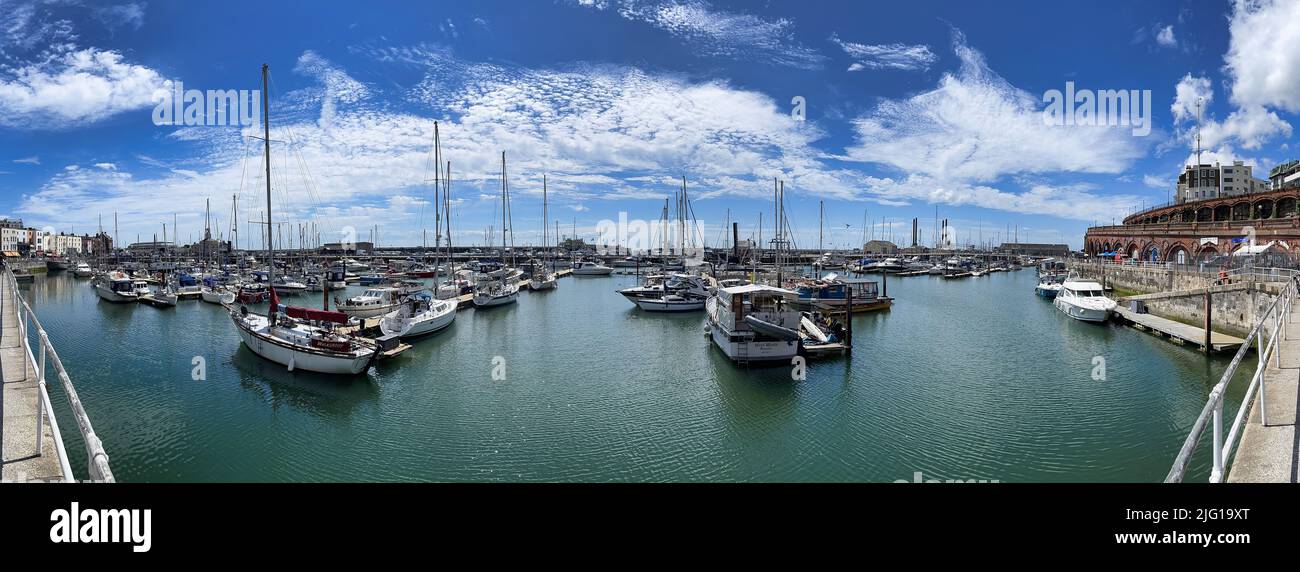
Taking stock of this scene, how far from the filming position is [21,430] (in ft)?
34.1

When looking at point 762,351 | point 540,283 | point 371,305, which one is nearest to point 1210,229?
point 762,351

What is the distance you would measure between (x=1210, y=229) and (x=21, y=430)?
268 ft

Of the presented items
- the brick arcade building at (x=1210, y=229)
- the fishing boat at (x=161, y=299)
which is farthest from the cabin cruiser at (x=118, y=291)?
the brick arcade building at (x=1210, y=229)

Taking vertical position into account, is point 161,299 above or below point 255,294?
below

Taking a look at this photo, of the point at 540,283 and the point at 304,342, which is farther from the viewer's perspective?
the point at 540,283

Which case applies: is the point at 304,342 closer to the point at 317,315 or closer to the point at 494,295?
the point at 317,315

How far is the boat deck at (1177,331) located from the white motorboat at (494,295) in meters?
45.4

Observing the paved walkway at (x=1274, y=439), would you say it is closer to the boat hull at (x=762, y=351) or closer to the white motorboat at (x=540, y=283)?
the boat hull at (x=762, y=351)

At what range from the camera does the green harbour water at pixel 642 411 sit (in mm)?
15273
